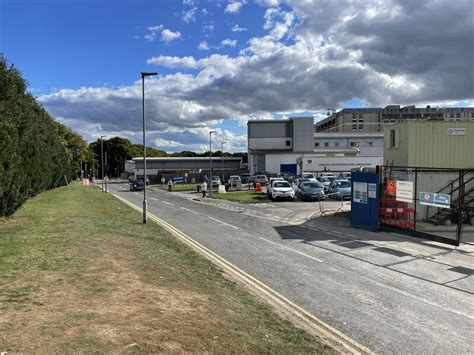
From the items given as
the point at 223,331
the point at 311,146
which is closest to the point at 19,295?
the point at 223,331

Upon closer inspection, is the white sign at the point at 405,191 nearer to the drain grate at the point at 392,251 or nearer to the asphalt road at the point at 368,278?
the asphalt road at the point at 368,278

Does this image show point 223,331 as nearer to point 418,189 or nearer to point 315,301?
point 315,301

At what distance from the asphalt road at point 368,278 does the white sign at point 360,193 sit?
163cm

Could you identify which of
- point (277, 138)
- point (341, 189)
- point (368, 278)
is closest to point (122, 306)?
point (368, 278)

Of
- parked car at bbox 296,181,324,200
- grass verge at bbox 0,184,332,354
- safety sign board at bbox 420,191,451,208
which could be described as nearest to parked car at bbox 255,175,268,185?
parked car at bbox 296,181,324,200

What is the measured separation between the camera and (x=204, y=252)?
42.3 feet

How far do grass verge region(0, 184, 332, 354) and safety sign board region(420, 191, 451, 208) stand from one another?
9.63 meters

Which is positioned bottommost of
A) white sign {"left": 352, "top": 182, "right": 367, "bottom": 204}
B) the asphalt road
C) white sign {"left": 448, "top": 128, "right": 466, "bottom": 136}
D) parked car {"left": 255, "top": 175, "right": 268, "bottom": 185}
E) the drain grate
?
the drain grate

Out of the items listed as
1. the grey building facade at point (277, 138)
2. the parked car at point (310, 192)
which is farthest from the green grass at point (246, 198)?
the grey building facade at point (277, 138)

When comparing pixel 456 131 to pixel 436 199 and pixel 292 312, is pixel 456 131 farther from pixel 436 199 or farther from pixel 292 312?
pixel 292 312

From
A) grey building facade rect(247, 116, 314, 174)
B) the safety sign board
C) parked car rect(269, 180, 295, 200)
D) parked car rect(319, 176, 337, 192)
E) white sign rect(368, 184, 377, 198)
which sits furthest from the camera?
grey building facade rect(247, 116, 314, 174)

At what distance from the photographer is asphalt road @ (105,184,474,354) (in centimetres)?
670

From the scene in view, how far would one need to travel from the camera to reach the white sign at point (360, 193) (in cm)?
1990

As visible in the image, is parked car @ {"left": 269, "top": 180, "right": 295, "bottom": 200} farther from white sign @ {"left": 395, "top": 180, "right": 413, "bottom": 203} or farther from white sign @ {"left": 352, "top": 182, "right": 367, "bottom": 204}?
white sign @ {"left": 395, "top": 180, "right": 413, "bottom": 203}
